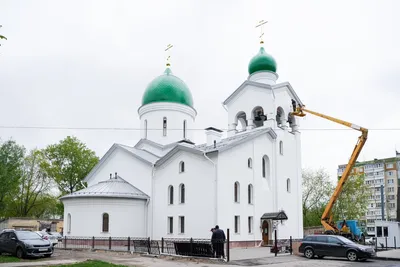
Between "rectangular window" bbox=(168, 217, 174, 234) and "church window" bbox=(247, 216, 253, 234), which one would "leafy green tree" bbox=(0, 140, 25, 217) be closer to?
"rectangular window" bbox=(168, 217, 174, 234)

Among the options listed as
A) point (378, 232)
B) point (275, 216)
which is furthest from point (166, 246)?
point (378, 232)

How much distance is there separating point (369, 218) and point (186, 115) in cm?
5347

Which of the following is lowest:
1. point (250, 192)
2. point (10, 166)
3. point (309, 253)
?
point (309, 253)

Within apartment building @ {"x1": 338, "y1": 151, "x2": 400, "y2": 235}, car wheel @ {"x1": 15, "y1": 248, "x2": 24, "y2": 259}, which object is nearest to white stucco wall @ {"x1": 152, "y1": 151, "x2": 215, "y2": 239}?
car wheel @ {"x1": 15, "y1": 248, "x2": 24, "y2": 259}

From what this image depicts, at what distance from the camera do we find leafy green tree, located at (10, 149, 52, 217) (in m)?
44.7

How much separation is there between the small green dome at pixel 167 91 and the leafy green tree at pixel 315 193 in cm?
1883

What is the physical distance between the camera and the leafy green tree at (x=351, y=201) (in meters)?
44.8

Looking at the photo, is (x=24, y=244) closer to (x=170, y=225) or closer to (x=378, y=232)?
(x=170, y=225)

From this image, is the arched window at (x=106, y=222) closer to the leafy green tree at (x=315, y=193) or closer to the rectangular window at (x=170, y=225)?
the rectangular window at (x=170, y=225)

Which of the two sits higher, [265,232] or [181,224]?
[181,224]

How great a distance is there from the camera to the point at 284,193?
27688 millimetres

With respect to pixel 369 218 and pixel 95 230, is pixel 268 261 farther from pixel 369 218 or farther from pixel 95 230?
pixel 369 218

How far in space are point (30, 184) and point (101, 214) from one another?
22.5 m

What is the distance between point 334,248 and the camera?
728 inches
